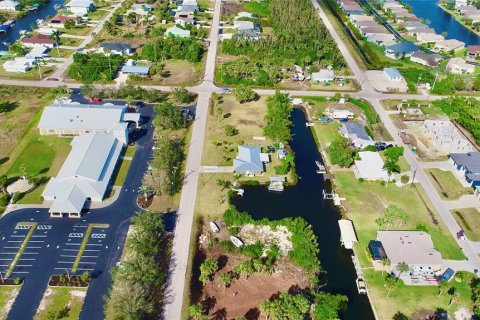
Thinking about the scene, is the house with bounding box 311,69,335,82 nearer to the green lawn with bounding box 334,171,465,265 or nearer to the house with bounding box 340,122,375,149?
the house with bounding box 340,122,375,149

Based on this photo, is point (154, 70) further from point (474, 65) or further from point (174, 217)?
point (474, 65)

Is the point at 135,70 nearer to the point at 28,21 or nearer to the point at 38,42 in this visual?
the point at 38,42

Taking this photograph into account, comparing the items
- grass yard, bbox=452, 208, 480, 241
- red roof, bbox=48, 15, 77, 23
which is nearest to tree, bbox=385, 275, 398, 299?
grass yard, bbox=452, 208, 480, 241

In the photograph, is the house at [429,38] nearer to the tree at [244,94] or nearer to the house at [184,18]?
the tree at [244,94]

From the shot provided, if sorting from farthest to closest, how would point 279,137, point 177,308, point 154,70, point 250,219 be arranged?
1. point 154,70
2. point 279,137
3. point 250,219
4. point 177,308

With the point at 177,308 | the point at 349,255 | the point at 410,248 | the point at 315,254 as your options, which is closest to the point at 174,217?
the point at 177,308
